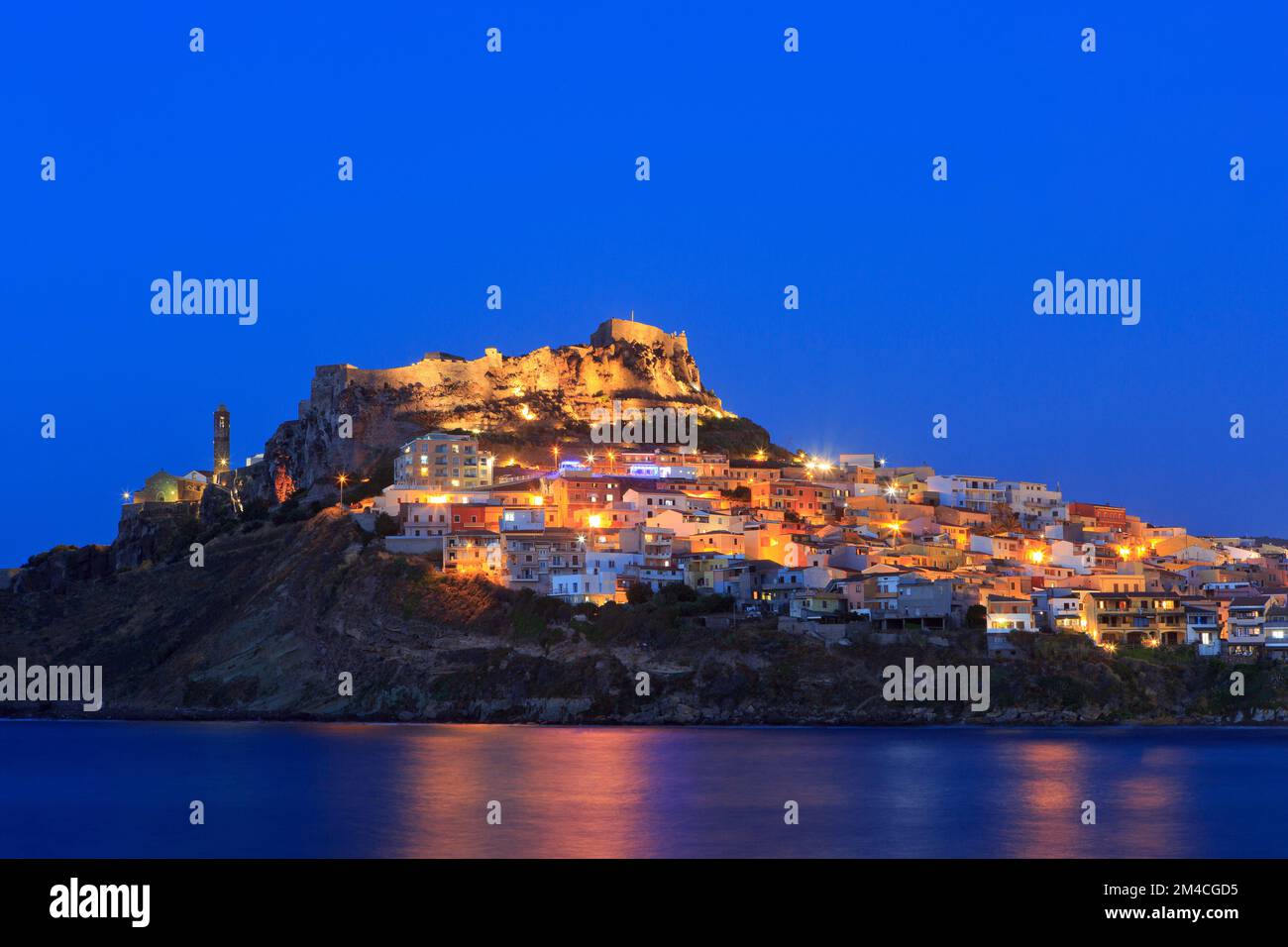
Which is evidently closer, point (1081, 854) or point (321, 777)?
point (1081, 854)

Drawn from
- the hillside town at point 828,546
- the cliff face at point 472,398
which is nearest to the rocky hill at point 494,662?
the hillside town at point 828,546

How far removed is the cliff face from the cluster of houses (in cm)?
588

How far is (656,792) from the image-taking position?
42.5m

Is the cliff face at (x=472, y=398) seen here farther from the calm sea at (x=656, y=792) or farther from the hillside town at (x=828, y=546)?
the calm sea at (x=656, y=792)

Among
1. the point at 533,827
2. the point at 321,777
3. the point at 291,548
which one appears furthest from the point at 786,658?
the point at 291,548

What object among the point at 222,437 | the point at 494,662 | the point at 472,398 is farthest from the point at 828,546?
the point at 222,437

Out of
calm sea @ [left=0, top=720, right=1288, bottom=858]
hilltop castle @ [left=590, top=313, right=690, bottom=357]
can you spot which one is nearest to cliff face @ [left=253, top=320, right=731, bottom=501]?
hilltop castle @ [left=590, top=313, right=690, bottom=357]

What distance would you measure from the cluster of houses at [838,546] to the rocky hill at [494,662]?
1713 millimetres

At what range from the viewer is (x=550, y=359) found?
325 feet

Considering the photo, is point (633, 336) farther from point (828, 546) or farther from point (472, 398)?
point (828, 546)

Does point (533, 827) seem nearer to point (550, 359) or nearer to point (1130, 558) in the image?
point (1130, 558)

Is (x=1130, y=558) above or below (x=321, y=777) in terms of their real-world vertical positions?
above

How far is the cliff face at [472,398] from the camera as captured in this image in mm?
90688
